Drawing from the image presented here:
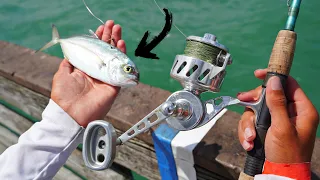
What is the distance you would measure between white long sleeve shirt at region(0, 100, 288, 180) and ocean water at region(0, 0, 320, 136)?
2736mm

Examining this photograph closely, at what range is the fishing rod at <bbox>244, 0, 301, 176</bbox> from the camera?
4.37 ft

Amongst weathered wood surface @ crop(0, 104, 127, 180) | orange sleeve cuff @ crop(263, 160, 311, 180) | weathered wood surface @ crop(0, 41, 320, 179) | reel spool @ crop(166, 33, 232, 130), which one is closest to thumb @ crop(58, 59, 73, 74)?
weathered wood surface @ crop(0, 41, 320, 179)

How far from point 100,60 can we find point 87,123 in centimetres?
52

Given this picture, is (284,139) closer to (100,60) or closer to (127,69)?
(127,69)

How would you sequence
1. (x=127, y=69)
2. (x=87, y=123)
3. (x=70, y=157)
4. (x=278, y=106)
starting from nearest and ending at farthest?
(x=278, y=106)
(x=87, y=123)
(x=127, y=69)
(x=70, y=157)

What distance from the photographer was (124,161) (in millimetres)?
2197

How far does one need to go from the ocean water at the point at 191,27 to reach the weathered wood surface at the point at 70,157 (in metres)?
2.17

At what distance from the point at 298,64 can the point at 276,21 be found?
118 centimetres

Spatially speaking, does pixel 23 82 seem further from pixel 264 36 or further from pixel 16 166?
pixel 264 36

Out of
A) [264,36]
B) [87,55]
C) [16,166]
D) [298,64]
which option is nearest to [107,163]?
[16,166]

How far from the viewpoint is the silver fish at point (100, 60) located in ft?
6.51

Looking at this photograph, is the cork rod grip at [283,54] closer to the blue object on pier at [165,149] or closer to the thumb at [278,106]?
the thumb at [278,106]

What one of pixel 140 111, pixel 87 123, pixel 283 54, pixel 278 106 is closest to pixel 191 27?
pixel 140 111

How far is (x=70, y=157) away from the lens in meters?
2.59
